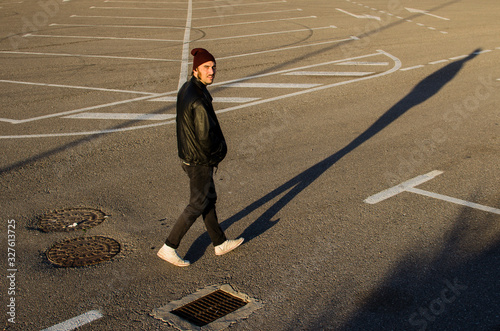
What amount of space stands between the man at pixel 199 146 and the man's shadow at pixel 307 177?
31 centimetres

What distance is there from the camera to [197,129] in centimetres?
517

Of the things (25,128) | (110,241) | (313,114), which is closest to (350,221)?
(110,241)

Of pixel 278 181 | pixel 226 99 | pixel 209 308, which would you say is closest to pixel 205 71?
pixel 209 308

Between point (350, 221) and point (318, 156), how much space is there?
2.22 meters

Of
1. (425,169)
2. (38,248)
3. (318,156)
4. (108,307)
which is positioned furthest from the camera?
(318,156)

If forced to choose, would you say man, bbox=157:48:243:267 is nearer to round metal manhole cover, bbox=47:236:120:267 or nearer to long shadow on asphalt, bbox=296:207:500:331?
round metal manhole cover, bbox=47:236:120:267

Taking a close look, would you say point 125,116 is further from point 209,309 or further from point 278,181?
point 209,309

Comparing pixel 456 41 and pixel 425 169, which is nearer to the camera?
pixel 425 169

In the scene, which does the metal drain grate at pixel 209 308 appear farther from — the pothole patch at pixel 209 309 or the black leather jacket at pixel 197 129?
the black leather jacket at pixel 197 129

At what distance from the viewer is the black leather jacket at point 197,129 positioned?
5125 mm

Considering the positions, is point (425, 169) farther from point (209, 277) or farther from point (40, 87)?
point (40, 87)

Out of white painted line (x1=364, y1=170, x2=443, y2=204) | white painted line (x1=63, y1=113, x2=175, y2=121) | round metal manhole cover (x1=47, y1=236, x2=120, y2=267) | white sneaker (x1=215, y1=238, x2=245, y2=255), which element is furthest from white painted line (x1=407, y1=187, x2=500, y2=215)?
white painted line (x1=63, y1=113, x2=175, y2=121)

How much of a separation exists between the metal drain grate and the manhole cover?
1.93m

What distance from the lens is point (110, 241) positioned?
584cm
